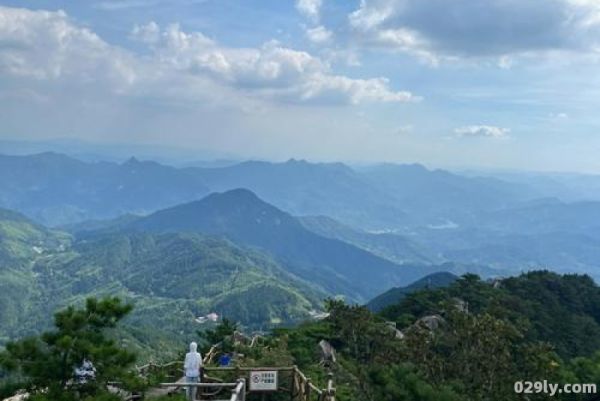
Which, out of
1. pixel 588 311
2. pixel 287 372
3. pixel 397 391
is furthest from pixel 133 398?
pixel 588 311

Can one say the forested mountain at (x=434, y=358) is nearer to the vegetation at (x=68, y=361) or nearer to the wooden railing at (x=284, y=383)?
the wooden railing at (x=284, y=383)

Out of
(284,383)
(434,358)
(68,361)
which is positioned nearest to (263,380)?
(284,383)

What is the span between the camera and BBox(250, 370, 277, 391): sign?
1688cm

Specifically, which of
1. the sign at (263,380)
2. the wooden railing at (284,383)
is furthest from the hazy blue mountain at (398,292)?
the sign at (263,380)

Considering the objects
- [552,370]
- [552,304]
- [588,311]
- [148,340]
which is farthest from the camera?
[148,340]

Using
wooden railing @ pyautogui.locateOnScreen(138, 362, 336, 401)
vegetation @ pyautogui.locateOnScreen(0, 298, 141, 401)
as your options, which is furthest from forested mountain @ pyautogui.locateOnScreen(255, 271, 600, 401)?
vegetation @ pyautogui.locateOnScreen(0, 298, 141, 401)

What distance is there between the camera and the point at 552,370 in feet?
89.4

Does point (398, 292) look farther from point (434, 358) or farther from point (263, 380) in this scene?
point (263, 380)

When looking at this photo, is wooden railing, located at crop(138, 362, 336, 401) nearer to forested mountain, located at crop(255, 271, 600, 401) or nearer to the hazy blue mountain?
forested mountain, located at crop(255, 271, 600, 401)

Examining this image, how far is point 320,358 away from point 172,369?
10219 mm

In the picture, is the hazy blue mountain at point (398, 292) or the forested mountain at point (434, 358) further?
the hazy blue mountain at point (398, 292)

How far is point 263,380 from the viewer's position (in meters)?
17.0

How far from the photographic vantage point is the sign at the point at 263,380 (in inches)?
664

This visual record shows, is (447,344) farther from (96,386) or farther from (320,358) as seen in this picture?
(96,386)
